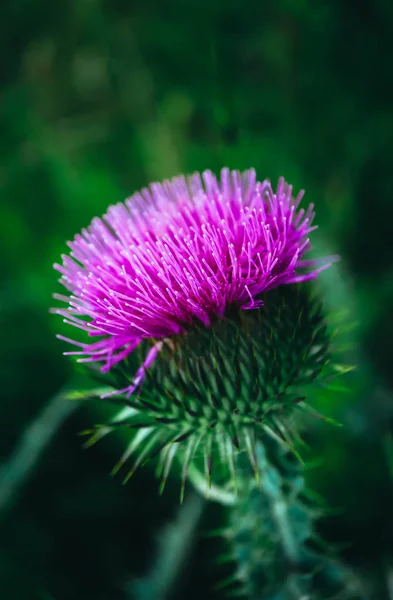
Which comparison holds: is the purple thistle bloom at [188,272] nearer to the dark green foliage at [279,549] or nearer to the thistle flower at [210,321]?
the thistle flower at [210,321]

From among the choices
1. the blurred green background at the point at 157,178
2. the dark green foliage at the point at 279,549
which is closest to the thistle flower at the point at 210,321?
the dark green foliage at the point at 279,549

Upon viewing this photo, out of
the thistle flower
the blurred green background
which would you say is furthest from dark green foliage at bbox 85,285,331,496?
the blurred green background

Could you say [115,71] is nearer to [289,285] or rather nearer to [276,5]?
[276,5]

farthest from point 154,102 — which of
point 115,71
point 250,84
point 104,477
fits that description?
point 104,477

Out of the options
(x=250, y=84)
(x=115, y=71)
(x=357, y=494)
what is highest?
(x=115, y=71)

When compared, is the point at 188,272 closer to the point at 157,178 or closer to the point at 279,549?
the point at 279,549

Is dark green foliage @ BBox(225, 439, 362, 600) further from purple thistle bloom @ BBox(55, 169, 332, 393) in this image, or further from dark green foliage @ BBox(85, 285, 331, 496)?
purple thistle bloom @ BBox(55, 169, 332, 393)
